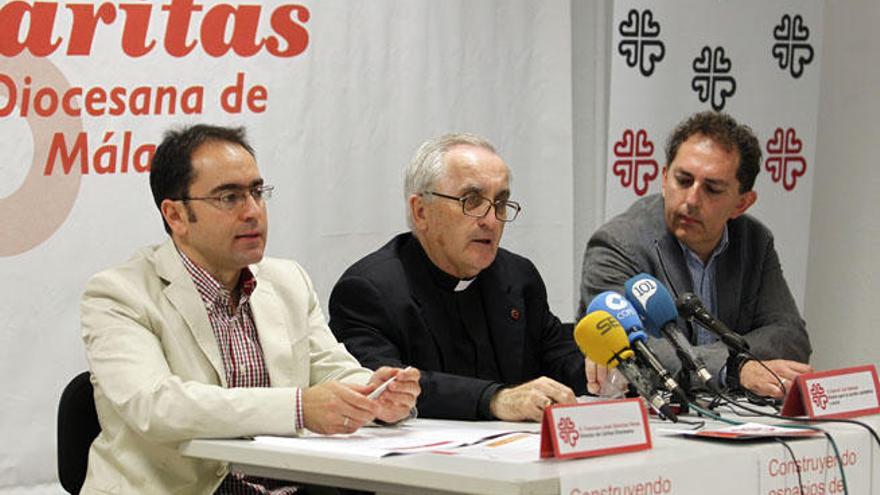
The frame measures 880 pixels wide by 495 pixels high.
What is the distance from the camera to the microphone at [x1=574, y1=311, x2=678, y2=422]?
10.3 ft

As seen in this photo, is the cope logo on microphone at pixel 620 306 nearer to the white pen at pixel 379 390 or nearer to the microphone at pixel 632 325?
the microphone at pixel 632 325

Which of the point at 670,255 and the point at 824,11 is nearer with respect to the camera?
the point at 670,255

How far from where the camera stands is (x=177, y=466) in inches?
129

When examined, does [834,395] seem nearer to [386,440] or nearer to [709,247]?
[386,440]

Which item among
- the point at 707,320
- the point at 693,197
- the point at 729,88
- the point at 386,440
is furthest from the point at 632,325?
the point at 729,88

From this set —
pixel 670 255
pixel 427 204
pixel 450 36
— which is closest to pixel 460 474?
pixel 427 204

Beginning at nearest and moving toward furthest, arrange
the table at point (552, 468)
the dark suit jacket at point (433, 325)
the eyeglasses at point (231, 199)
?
1. the table at point (552, 468)
2. the eyeglasses at point (231, 199)
3. the dark suit jacket at point (433, 325)

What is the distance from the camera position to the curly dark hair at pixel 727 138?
4.46 metres

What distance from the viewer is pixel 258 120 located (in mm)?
4914

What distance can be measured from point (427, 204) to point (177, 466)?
1.10m

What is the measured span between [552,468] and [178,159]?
1400 mm

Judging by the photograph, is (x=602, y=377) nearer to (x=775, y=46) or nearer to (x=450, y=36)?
(x=450, y=36)

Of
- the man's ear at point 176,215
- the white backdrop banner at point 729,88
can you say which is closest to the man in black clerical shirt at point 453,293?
the man's ear at point 176,215

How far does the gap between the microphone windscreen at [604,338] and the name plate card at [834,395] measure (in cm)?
40
